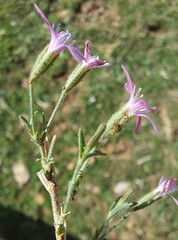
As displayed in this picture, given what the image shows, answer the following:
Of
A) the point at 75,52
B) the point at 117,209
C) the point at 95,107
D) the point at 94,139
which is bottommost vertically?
the point at 95,107

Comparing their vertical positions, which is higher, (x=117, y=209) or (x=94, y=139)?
(x=94, y=139)

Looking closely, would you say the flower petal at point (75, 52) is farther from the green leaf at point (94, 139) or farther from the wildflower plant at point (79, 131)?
the green leaf at point (94, 139)

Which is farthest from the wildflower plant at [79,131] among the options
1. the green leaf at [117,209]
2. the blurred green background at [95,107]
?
the blurred green background at [95,107]

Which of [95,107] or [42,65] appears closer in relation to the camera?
[42,65]

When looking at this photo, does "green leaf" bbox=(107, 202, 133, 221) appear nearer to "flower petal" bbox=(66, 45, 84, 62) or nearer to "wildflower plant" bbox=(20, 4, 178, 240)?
"wildflower plant" bbox=(20, 4, 178, 240)

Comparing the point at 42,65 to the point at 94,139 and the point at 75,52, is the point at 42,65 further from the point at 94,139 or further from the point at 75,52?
the point at 94,139

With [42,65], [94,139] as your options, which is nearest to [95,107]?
[42,65]

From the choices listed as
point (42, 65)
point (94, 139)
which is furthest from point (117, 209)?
point (42, 65)

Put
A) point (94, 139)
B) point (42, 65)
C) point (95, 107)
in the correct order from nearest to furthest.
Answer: point (94, 139) → point (42, 65) → point (95, 107)

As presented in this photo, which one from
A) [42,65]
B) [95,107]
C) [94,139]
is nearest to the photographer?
[94,139]
